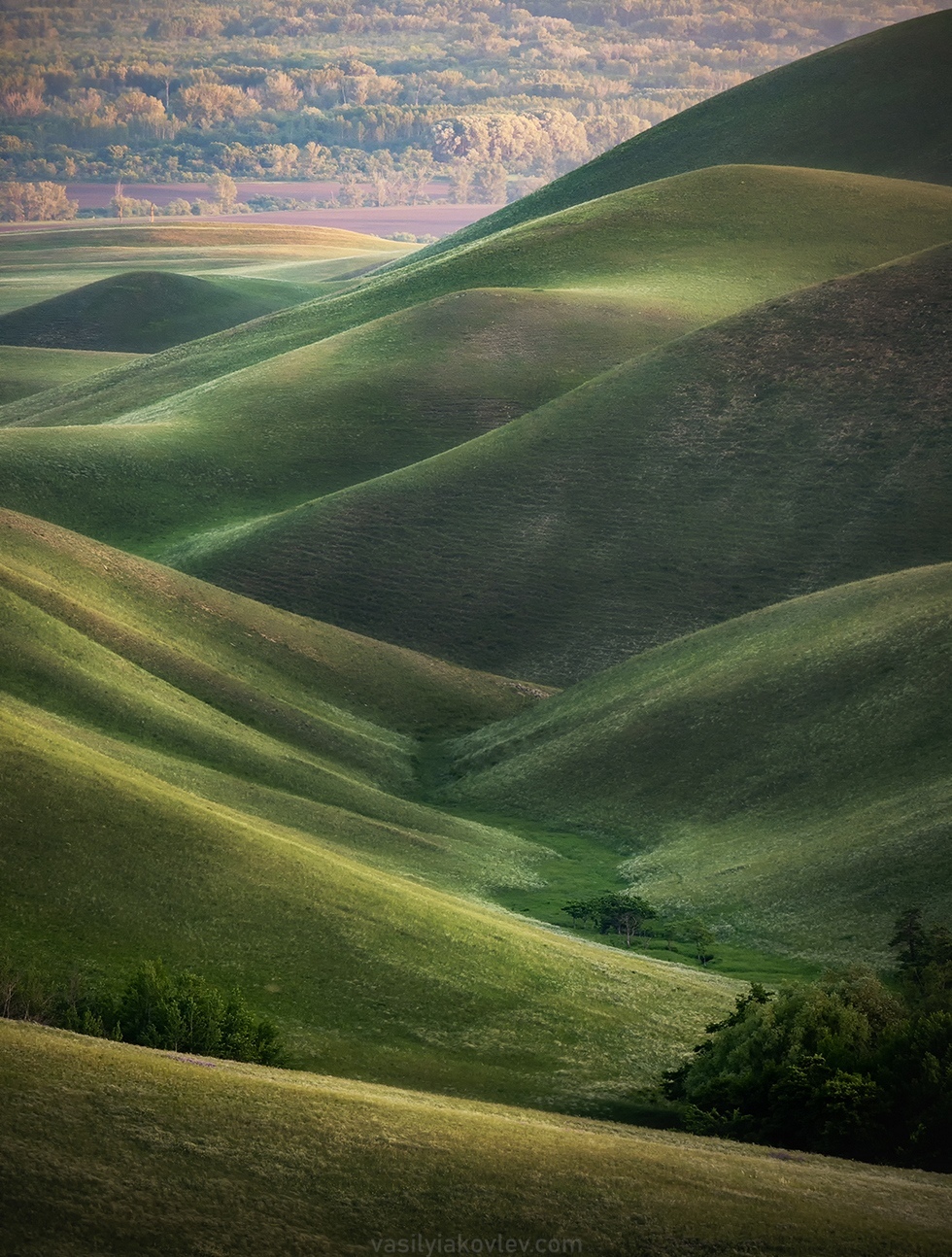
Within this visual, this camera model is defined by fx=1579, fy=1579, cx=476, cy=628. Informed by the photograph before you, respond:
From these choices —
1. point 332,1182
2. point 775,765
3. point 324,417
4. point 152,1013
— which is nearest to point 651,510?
point 324,417

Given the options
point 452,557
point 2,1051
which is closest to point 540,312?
point 452,557

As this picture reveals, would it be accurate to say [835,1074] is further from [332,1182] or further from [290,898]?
[290,898]

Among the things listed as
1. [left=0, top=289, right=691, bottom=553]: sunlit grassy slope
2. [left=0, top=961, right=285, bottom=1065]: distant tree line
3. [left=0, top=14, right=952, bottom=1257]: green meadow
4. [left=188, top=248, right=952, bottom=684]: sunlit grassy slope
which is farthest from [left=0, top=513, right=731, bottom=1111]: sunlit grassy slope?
[left=0, top=289, right=691, bottom=553]: sunlit grassy slope

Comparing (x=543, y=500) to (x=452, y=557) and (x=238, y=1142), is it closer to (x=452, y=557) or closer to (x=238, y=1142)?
(x=452, y=557)

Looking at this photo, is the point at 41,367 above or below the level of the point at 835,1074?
above

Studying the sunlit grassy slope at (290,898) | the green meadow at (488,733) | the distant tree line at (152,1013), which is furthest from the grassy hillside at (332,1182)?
the sunlit grassy slope at (290,898)

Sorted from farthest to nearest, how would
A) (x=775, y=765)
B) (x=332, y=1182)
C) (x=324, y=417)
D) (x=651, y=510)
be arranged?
(x=324, y=417) → (x=651, y=510) → (x=775, y=765) → (x=332, y=1182)
